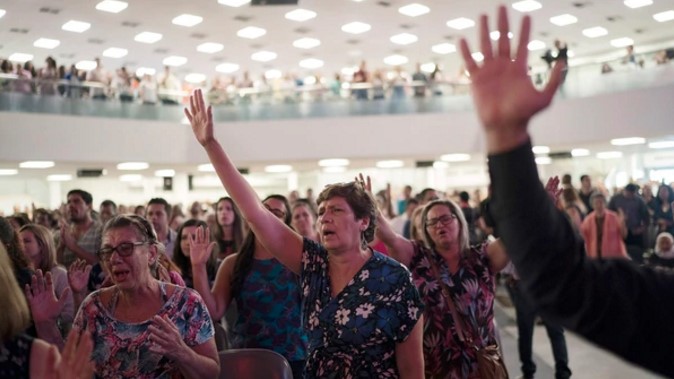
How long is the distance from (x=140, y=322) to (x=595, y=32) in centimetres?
2634

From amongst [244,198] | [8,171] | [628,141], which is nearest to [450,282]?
[244,198]

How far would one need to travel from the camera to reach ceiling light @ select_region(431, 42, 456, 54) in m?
28.6

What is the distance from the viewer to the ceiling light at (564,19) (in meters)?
24.5

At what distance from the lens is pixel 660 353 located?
53.1 inches

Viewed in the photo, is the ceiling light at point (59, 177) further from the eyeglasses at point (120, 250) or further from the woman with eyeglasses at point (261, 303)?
the eyeglasses at point (120, 250)

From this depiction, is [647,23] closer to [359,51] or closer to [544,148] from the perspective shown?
[544,148]

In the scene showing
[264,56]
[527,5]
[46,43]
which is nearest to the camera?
[527,5]

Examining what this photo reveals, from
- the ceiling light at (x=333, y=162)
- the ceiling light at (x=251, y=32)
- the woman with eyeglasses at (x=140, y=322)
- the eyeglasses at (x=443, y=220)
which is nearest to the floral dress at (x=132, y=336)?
the woman with eyeglasses at (x=140, y=322)

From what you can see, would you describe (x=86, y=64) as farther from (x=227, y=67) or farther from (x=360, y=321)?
(x=360, y=321)

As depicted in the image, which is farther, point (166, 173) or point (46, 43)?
point (166, 173)

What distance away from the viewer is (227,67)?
1224 inches

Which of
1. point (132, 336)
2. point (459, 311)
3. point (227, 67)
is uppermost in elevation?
point (227, 67)

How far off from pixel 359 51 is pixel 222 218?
23673 millimetres

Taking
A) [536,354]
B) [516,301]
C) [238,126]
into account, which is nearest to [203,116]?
[516,301]
